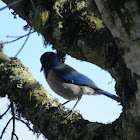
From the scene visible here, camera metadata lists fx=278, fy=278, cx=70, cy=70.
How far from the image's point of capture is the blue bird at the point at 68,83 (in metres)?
5.37

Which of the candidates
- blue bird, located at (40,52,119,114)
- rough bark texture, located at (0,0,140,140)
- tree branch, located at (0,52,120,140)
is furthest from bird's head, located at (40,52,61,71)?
rough bark texture, located at (0,0,140,140)

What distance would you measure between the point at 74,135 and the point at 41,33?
1146mm

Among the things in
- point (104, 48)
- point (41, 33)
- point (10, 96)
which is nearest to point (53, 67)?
point (10, 96)

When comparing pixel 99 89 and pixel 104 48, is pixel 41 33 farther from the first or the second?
pixel 99 89

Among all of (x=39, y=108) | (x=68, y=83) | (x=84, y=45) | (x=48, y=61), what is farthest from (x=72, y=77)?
(x=84, y=45)

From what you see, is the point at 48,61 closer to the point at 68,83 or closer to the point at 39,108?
the point at 68,83

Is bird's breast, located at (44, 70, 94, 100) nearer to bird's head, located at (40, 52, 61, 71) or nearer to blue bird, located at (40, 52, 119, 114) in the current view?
blue bird, located at (40, 52, 119, 114)

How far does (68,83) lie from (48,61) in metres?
0.93

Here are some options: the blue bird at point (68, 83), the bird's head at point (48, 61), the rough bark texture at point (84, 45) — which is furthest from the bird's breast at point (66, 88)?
the rough bark texture at point (84, 45)

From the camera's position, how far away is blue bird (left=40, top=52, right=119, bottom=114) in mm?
5371

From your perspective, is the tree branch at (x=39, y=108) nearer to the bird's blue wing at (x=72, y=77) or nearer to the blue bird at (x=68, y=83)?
the blue bird at (x=68, y=83)

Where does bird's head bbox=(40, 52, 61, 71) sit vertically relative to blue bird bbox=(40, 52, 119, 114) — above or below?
above

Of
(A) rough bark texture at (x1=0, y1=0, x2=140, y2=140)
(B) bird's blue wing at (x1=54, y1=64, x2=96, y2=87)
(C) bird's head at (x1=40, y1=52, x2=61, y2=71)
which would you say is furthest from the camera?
(C) bird's head at (x1=40, y1=52, x2=61, y2=71)

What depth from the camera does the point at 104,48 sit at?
262 centimetres
